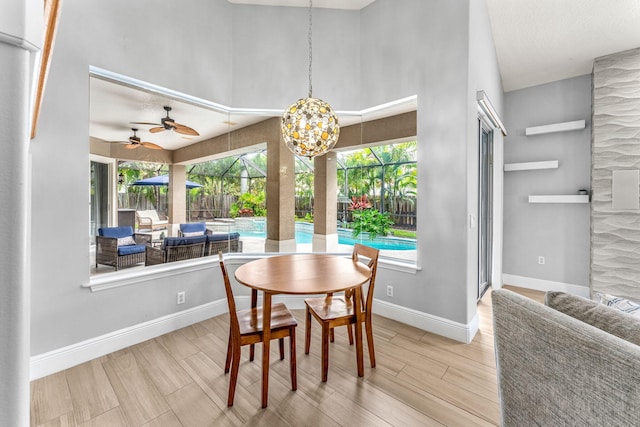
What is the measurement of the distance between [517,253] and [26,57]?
521 cm

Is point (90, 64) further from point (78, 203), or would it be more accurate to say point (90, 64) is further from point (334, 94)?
point (334, 94)

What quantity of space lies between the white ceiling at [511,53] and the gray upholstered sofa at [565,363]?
255 centimetres

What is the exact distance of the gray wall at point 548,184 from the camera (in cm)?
371

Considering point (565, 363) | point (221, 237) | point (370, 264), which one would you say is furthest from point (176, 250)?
point (565, 363)

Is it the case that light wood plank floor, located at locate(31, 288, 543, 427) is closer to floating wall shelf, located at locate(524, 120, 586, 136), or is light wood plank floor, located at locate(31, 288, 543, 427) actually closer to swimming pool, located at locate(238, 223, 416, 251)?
swimming pool, located at locate(238, 223, 416, 251)

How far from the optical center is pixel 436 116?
2.70 metres

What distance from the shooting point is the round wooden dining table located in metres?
1.73

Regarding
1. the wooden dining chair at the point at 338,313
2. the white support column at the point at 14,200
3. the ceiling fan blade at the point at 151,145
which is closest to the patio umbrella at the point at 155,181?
the ceiling fan blade at the point at 151,145

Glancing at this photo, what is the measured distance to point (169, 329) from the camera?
106 inches

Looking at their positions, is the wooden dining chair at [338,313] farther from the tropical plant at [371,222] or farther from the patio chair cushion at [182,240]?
the patio chair cushion at [182,240]

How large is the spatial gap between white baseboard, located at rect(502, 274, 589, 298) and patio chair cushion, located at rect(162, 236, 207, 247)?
4450 mm

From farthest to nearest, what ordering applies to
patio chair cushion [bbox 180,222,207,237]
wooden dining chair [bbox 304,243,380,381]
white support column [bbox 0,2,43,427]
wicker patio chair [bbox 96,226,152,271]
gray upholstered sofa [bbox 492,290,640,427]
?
patio chair cushion [bbox 180,222,207,237] < wicker patio chair [bbox 96,226,152,271] < wooden dining chair [bbox 304,243,380,381] < gray upholstered sofa [bbox 492,290,640,427] < white support column [bbox 0,2,43,427]

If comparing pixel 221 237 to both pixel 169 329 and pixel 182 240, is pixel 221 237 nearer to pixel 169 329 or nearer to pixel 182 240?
pixel 182 240

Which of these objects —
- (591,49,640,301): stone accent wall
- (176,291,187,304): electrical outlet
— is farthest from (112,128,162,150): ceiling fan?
(591,49,640,301): stone accent wall
